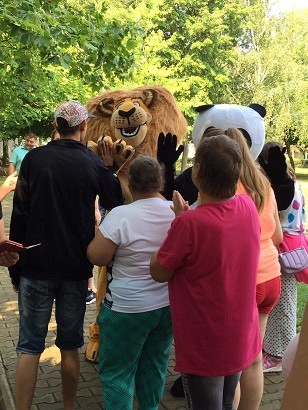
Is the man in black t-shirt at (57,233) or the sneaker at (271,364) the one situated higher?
the man in black t-shirt at (57,233)

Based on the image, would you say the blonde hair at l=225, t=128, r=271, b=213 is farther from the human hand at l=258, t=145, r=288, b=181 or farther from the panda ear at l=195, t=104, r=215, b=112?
the panda ear at l=195, t=104, r=215, b=112

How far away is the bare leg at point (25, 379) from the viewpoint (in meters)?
2.93

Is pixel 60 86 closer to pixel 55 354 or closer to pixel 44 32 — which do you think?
pixel 44 32

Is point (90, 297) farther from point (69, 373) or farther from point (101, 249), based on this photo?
point (101, 249)

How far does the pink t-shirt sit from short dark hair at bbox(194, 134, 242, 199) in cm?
7

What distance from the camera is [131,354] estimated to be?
2.68 m

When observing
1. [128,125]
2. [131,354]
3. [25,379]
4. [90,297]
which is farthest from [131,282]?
[90,297]

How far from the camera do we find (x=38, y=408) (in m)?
3.39

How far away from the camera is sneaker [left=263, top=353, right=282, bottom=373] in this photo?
3994mm

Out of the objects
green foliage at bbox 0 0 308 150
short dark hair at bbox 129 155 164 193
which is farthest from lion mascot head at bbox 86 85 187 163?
green foliage at bbox 0 0 308 150

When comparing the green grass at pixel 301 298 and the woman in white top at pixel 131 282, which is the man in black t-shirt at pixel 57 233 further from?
the green grass at pixel 301 298

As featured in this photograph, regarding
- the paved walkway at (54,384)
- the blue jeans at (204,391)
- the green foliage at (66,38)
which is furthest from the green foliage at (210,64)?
the blue jeans at (204,391)

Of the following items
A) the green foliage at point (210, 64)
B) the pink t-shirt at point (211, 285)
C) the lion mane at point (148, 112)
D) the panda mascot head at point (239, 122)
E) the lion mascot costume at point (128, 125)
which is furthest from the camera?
the green foliage at point (210, 64)

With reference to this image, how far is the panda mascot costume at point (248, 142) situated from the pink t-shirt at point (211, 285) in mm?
956
